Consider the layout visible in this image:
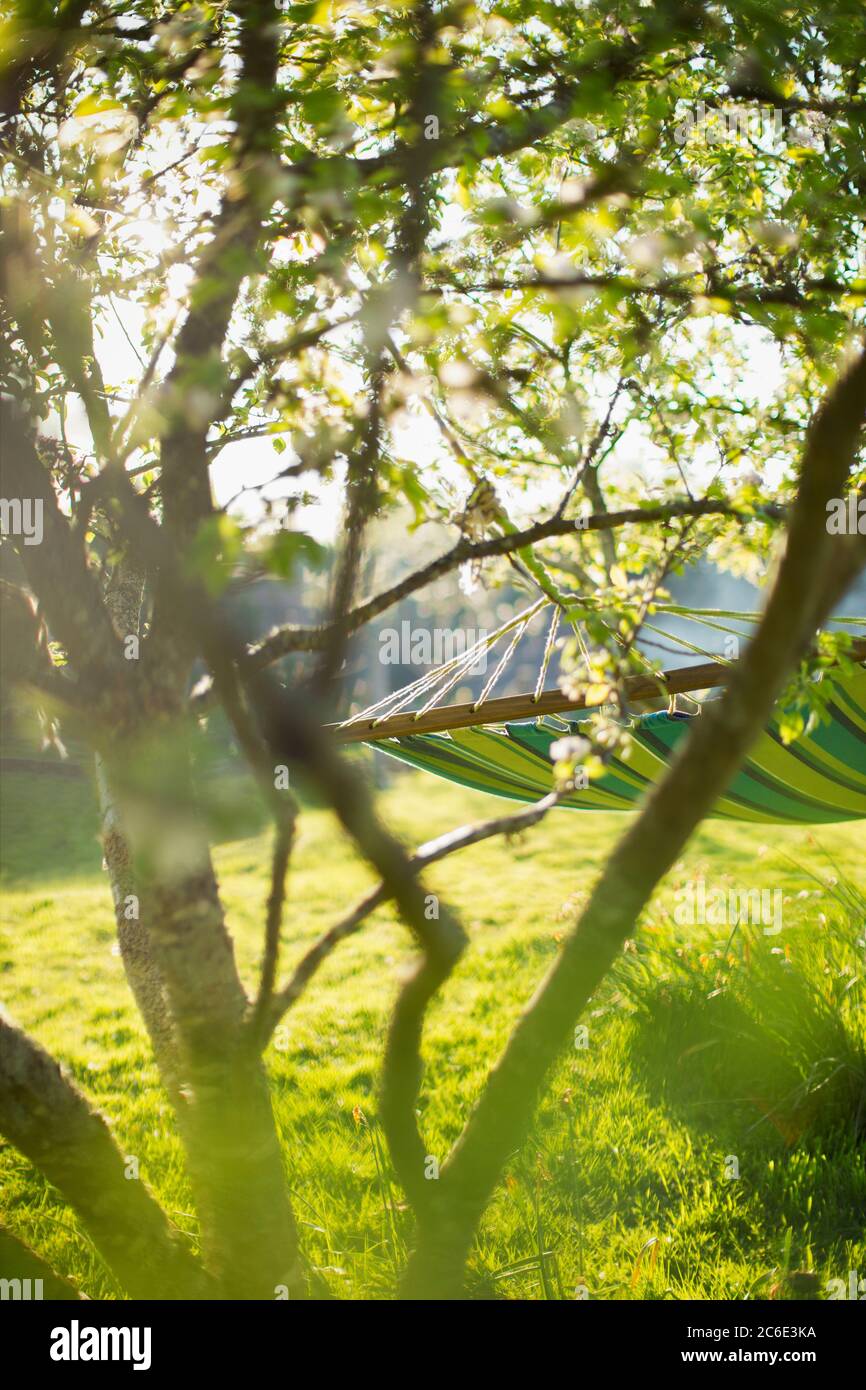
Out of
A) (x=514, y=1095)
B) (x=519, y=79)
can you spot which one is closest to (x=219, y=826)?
(x=514, y=1095)

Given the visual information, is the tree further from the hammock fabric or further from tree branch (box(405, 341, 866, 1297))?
the hammock fabric

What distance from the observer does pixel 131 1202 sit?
1.43 m

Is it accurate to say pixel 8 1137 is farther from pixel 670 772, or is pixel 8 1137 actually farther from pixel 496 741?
pixel 496 741

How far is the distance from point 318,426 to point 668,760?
2.08 meters

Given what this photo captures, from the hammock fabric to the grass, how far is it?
256 millimetres

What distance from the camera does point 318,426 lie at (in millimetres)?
1143

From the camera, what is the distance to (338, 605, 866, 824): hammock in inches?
105

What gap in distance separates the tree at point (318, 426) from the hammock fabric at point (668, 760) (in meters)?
0.92

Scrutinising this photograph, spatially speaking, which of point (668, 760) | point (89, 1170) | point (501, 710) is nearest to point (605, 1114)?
point (668, 760)

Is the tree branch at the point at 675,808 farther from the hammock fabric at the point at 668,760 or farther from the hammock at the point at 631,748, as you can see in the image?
the hammock fabric at the point at 668,760

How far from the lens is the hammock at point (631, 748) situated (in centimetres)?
267

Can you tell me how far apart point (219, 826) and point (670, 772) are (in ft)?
1.89

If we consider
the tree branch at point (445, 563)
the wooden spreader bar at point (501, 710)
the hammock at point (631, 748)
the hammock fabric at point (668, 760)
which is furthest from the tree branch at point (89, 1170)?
the hammock fabric at point (668, 760)

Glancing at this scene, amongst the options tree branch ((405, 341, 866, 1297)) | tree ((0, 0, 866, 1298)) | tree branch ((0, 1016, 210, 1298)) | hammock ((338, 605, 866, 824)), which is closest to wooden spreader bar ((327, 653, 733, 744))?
hammock ((338, 605, 866, 824))
